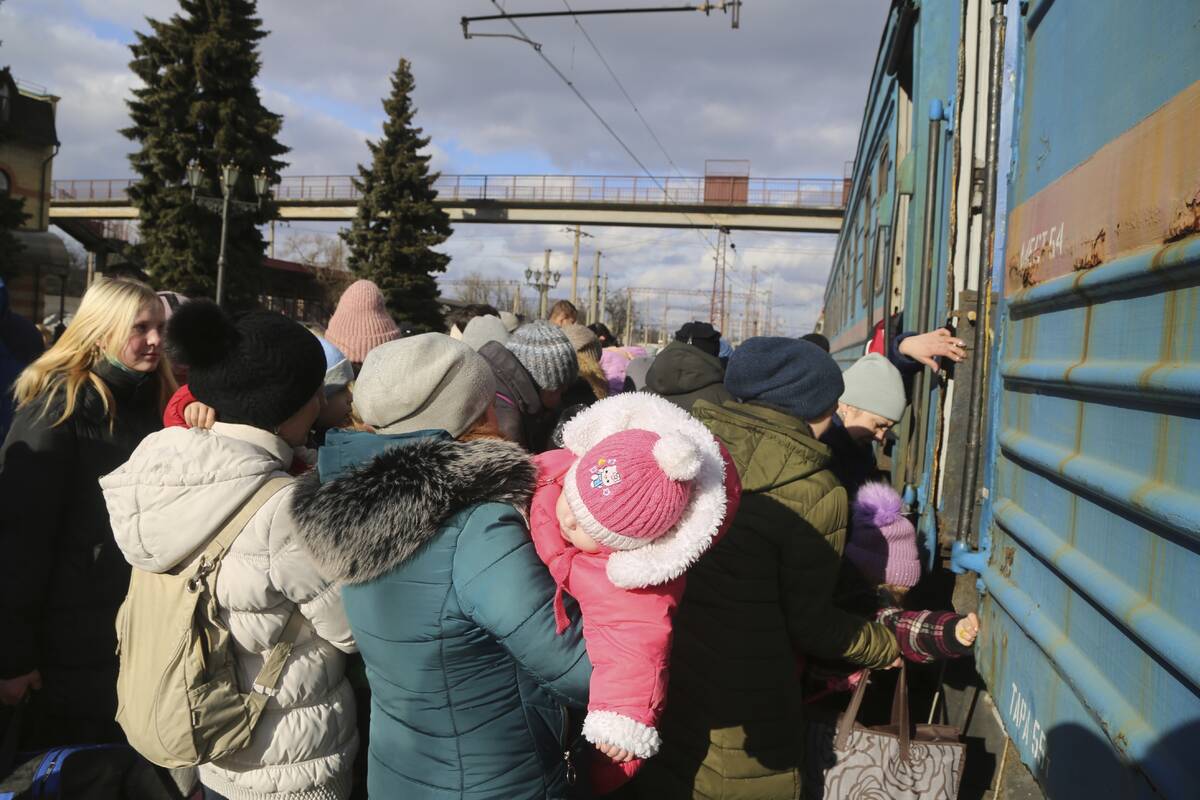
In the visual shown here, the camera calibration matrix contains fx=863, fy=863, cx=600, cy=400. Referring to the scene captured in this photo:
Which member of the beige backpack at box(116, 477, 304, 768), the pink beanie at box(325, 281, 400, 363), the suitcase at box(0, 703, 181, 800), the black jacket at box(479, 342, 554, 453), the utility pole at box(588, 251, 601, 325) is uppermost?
the utility pole at box(588, 251, 601, 325)

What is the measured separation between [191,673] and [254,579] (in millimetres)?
243

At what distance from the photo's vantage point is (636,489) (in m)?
1.45

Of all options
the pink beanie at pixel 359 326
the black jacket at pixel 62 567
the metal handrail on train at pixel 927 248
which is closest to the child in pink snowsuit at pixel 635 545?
the black jacket at pixel 62 567

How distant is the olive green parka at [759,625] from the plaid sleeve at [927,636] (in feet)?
0.34

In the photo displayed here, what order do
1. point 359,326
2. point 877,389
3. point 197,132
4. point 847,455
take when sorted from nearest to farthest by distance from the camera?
point 877,389 < point 847,455 < point 359,326 < point 197,132

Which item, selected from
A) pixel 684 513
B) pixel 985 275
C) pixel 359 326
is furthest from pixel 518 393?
pixel 684 513

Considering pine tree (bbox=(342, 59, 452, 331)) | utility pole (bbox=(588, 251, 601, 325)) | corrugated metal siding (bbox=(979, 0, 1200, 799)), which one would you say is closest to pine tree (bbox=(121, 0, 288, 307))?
pine tree (bbox=(342, 59, 452, 331))

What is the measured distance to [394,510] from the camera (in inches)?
63.7

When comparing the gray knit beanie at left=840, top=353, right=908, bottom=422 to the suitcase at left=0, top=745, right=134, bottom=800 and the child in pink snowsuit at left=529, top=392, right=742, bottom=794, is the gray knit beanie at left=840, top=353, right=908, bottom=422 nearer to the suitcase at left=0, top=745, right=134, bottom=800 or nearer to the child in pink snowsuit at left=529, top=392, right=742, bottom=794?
the child in pink snowsuit at left=529, top=392, right=742, bottom=794

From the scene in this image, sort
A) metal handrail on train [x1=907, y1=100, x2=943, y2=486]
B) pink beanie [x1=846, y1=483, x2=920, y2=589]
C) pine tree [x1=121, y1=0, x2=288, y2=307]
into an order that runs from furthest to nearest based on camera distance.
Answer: pine tree [x1=121, y1=0, x2=288, y2=307] → metal handrail on train [x1=907, y1=100, x2=943, y2=486] → pink beanie [x1=846, y1=483, x2=920, y2=589]

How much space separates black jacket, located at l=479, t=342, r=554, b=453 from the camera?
343cm

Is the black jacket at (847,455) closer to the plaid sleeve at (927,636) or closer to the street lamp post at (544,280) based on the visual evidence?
the plaid sleeve at (927,636)

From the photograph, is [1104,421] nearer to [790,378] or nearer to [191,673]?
[790,378]

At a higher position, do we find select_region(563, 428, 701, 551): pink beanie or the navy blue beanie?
the navy blue beanie
